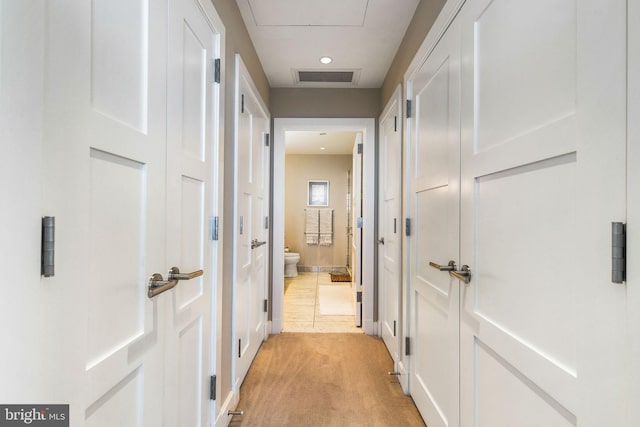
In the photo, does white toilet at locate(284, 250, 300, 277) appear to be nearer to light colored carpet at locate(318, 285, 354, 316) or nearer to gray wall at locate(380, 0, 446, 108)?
light colored carpet at locate(318, 285, 354, 316)

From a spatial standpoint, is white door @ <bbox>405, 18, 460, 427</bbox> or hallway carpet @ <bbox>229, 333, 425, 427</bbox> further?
hallway carpet @ <bbox>229, 333, 425, 427</bbox>

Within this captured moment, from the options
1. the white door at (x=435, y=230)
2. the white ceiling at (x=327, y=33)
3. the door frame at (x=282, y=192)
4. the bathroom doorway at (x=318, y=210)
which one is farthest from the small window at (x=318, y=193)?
the white door at (x=435, y=230)

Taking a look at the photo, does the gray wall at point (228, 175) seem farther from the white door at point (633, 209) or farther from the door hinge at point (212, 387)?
the white door at point (633, 209)

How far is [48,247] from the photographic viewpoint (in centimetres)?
58

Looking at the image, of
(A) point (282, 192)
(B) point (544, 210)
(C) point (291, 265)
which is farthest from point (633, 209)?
(C) point (291, 265)

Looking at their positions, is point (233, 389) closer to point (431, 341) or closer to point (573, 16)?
point (431, 341)

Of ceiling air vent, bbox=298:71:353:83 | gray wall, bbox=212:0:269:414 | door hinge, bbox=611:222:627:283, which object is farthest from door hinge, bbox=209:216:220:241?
ceiling air vent, bbox=298:71:353:83

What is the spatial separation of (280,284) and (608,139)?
2.79 m

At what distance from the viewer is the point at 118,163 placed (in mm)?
808

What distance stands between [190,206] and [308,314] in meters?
2.69

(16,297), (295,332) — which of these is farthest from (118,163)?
(295,332)

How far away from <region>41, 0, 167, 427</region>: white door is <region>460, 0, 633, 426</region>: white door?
1041 millimetres

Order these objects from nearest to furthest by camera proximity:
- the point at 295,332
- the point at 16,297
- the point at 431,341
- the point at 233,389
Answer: the point at 16,297 → the point at 431,341 → the point at 233,389 → the point at 295,332

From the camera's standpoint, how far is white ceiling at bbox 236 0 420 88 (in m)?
1.94
